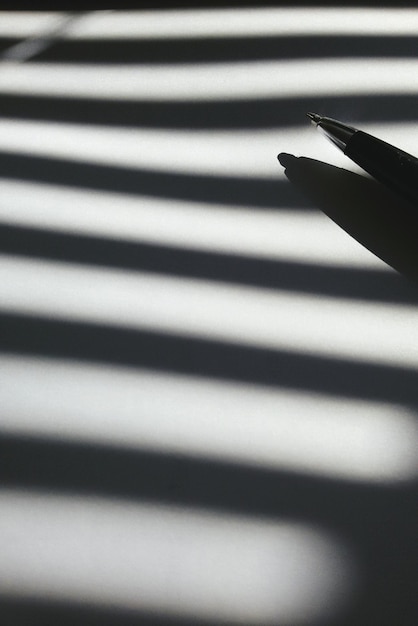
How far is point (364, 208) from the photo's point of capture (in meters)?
0.58

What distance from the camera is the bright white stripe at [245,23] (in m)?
0.73

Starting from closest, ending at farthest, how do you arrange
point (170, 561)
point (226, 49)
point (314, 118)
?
point (170, 561) < point (314, 118) < point (226, 49)

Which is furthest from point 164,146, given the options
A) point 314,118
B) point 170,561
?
point 170,561

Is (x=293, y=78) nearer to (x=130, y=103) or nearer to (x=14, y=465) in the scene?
(x=130, y=103)

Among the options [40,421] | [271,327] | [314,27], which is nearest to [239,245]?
[271,327]

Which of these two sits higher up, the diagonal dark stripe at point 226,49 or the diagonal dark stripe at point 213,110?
the diagonal dark stripe at point 226,49

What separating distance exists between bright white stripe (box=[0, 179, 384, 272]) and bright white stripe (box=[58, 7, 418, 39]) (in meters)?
0.23

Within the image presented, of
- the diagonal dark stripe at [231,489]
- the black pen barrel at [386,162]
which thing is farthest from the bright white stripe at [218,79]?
the diagonal dark stripe at [231,489]

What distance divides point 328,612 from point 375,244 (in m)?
0.27

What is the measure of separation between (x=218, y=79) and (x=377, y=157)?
19 cm

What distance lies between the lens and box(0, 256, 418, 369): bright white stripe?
1.61 feet

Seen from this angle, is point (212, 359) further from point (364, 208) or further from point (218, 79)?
point (218, 79)

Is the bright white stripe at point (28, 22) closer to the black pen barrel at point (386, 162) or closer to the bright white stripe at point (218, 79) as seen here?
the bright white stripe at point (218, 79)

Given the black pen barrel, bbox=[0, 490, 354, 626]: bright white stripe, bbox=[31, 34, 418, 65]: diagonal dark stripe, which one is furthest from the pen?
bbox=[0, 490, 354, 626]: bright white stripe
